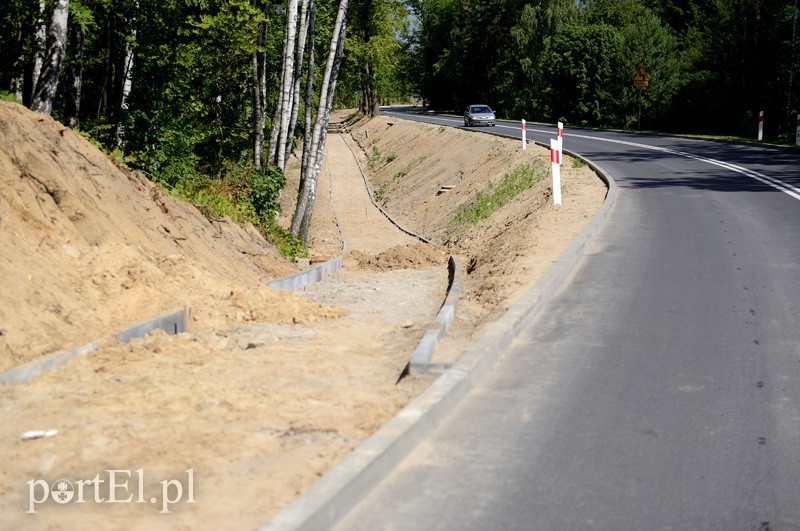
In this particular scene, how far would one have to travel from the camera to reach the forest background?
18.3 metres

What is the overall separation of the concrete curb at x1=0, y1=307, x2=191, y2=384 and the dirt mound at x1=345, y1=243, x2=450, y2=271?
875 cm

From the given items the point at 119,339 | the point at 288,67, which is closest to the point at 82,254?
the point at 119,339

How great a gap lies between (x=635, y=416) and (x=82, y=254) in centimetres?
629

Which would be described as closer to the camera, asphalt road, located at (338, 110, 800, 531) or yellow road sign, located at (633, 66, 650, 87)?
asphalt road, located at (338, 110, 800, 531)

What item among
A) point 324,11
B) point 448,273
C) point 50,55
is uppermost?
point 324,11

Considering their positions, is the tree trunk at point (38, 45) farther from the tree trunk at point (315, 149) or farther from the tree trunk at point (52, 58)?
the tree trunk at point (315, 149)

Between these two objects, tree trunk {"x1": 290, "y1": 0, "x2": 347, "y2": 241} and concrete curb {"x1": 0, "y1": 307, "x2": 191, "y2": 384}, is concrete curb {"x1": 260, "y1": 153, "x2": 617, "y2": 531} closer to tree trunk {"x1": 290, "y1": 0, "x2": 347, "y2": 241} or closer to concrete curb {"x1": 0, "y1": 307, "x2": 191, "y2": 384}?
concrete curb {"x1": 0, "y1": 307, "x2": 191, "y2": 384}

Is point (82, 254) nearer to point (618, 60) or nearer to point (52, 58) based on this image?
point (52, 58)

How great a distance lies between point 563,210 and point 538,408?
39.1ft

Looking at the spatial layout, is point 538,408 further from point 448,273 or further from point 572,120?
point 572,120

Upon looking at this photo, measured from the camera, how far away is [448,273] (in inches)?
627

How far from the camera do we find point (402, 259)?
1853cm

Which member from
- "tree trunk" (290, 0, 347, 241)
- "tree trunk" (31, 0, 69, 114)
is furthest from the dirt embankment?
"tree trunk" (31, 0, 69, 114)

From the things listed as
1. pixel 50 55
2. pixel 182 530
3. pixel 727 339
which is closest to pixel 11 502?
pixel 182 530
